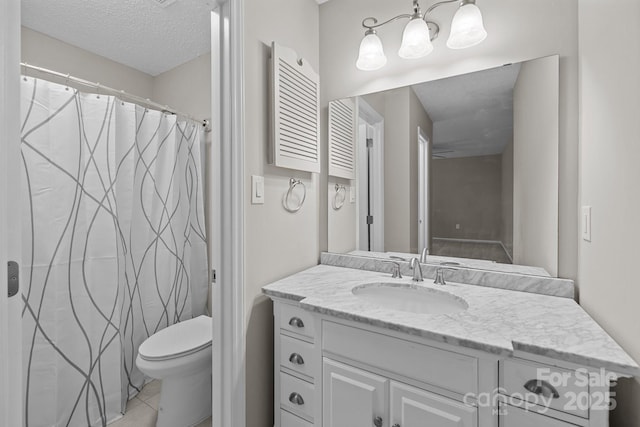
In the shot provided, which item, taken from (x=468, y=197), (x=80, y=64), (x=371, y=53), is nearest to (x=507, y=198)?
(x=468, y=197)

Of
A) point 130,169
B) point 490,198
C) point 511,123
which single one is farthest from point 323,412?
point 130,169

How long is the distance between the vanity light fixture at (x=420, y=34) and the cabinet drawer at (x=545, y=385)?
1.29 metres

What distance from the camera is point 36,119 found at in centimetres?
152

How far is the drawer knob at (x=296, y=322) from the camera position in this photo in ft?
4.03

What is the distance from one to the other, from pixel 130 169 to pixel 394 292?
6.00 feet

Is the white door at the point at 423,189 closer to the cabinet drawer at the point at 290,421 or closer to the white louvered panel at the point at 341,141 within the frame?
the white louvered panel at the point at 341,141

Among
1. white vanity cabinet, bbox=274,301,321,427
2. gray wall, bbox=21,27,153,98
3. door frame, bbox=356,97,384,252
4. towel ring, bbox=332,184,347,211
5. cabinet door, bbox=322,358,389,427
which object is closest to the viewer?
cabinet door, bbox=322,358,389,427

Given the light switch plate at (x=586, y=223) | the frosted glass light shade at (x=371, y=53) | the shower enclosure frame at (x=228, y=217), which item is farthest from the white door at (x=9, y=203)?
the light switch plate at (x=586, y=223)

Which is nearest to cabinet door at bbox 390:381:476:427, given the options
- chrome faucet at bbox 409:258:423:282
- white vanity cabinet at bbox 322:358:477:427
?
white vanity cabinet at bbox 322:358:477:427

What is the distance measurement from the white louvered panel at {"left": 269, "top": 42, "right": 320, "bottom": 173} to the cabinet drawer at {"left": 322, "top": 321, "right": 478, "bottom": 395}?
81cm

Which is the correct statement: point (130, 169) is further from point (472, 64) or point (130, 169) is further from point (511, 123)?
point (511, 123)

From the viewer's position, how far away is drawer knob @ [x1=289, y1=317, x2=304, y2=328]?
1.23m

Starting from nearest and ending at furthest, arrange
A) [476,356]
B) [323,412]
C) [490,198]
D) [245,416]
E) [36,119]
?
[476,356]
[323,412]
[245,416]
[490,198]
[36,119]

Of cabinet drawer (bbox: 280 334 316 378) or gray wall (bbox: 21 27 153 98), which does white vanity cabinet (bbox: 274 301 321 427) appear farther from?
gray wall (bbox: 21 27 153 98)
